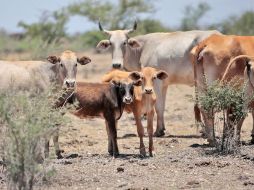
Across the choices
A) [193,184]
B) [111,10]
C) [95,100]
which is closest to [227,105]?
[95,100]

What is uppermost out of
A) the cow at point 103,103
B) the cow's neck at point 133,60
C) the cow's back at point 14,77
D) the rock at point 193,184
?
the cow's neck at point 133,60

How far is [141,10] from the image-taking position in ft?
119

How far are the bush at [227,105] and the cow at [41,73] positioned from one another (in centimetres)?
209

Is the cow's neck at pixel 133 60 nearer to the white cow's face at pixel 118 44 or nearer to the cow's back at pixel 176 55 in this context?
the cow's back at pixel 176 55

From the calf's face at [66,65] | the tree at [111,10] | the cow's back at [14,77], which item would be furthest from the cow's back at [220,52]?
the tree at [111,10]

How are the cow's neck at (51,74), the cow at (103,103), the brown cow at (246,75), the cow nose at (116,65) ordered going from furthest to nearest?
the cow nose at (116,65) → the cow's neck at (51,74) → the cow at (103,103) → the brown cow at (246,75)

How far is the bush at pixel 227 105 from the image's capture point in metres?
11.2

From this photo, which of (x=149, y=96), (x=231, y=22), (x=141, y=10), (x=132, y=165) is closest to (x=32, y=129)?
(x=132, y=165)

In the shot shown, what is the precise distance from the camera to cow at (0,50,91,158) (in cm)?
1176

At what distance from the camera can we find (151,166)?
413 inches

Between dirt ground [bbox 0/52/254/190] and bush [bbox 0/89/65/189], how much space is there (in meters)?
0.35

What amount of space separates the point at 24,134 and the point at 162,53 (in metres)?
7.60

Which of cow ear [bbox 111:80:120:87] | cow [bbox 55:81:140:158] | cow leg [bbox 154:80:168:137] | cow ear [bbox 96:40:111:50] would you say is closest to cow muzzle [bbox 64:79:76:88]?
cow [bbox 55:81:140:158]

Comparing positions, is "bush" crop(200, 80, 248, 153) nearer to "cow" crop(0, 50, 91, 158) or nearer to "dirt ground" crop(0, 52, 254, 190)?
"dirt ground" crop(0, 52, 254, 190)
